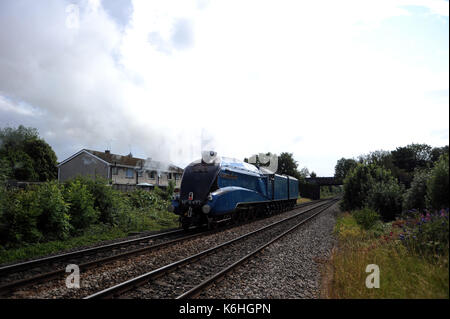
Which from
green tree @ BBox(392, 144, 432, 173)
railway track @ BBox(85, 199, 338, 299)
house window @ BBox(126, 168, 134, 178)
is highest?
green tree @ BBox(392, 144, 432, 173)

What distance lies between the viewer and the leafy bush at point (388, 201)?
14.9 m

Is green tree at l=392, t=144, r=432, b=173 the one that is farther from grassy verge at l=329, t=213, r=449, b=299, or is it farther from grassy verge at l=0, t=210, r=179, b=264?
grassy verge at l=329, t=213, r=449, b=299

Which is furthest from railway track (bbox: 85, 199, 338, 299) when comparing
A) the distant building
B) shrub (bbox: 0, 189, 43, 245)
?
the distant building

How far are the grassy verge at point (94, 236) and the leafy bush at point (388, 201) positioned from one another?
1122 centimetres

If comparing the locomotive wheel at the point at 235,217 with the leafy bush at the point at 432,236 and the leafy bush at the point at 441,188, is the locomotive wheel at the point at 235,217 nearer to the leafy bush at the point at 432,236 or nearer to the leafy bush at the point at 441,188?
the leafy bush at the point at 432,236

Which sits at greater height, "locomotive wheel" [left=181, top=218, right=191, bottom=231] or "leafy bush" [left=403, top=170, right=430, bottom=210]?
"leafy bush" [left=403, top=170, right=430, bottom=210]

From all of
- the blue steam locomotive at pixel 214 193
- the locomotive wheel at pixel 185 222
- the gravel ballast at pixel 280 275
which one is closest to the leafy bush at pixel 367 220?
the gravel ballast at pixel 280 275

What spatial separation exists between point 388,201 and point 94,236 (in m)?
14.4

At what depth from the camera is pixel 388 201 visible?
15227 mm

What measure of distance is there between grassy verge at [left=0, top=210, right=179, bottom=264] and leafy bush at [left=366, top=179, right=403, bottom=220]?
36.8ft

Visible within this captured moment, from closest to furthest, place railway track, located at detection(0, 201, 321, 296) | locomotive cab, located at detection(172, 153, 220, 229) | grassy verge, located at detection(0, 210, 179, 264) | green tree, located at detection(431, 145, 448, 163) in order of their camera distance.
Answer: green tree, located at detection(431, 145, 448, 163) → railway track, located at detection(0, 201, 321, 296) → grassy verge, located at detection(0, 210, 179, 264) → locomotive cab, located at detection(172, 153, 220, 229)

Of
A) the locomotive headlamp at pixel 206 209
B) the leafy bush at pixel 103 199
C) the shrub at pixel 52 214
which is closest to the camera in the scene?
the shrub at pixel 52 214

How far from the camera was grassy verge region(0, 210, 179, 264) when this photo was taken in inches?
321
